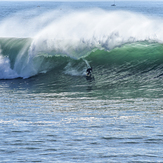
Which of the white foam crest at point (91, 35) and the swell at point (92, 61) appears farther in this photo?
the white foam crest at point (91, 35)

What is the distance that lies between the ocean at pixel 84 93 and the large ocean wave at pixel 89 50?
0.05 meters

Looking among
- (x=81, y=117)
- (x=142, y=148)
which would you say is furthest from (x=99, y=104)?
(x=142, y=148)

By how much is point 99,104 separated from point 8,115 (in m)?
2.77

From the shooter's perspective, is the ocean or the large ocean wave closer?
the ocean

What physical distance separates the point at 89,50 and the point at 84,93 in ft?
18.2

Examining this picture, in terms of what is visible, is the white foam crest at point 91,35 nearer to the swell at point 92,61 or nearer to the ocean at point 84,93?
the ocean at point 84,93

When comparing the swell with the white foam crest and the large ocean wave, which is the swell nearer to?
the large ocean wave

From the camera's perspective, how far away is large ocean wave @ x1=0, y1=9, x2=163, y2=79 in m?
17.4

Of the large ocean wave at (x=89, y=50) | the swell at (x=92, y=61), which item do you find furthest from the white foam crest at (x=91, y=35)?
the swell at (x=92, y=61)

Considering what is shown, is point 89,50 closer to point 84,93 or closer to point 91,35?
point 91,35

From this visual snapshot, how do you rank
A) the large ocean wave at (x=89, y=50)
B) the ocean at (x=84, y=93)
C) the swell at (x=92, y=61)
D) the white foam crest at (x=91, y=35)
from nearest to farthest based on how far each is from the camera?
the ocean at (x=84, y=93) → the swell at (x=92, y=61) → the large ocean wave at (x=89, y=50) → the white foam crest at (x=91, y=35)

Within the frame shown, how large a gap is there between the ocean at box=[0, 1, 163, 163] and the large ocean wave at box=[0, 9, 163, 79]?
5cm

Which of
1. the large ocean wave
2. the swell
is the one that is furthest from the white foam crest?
the swell

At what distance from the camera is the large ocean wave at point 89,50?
17.4 meters
